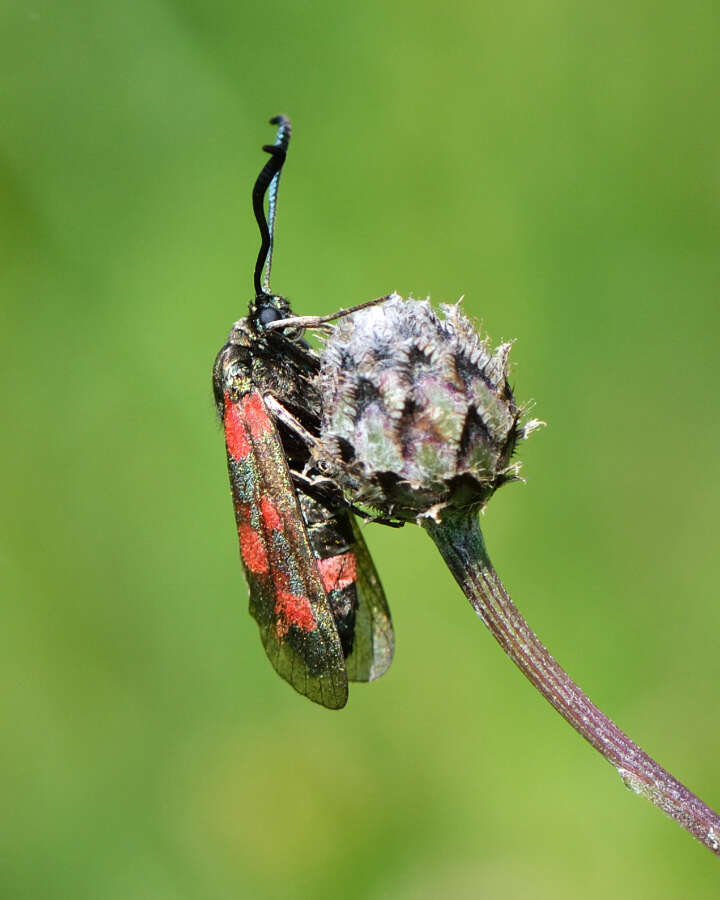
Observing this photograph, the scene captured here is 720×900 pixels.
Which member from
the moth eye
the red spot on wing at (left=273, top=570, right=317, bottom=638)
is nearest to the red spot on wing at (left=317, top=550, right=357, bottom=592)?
the red spot on wing at (left=273, top=570, right=317, bottom=638)

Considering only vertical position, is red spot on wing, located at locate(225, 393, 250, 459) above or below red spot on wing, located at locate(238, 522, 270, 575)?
above

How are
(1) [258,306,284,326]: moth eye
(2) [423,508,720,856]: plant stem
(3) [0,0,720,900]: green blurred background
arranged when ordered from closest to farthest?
(2) [423,508,720,856]: plant stem
(1) [258,306,284,326]: moth eye
(3) [0,0,720,900]: green blurred background

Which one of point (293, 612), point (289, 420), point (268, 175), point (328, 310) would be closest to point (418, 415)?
point (289, 420)

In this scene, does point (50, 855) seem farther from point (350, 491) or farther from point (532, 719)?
point (350, 491)

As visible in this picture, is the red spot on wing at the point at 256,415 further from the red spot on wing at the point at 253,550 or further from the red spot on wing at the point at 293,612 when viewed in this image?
the red spot on wing at the point at 293,612

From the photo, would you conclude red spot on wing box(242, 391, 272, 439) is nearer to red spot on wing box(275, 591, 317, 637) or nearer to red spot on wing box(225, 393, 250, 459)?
red spot on wing box(225, 393, 250, 459)

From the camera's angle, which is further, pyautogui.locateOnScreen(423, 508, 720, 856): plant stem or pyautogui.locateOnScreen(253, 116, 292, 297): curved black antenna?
pyautogui.locateOnScreen(253, 116, 292, 297): curved black antenna
